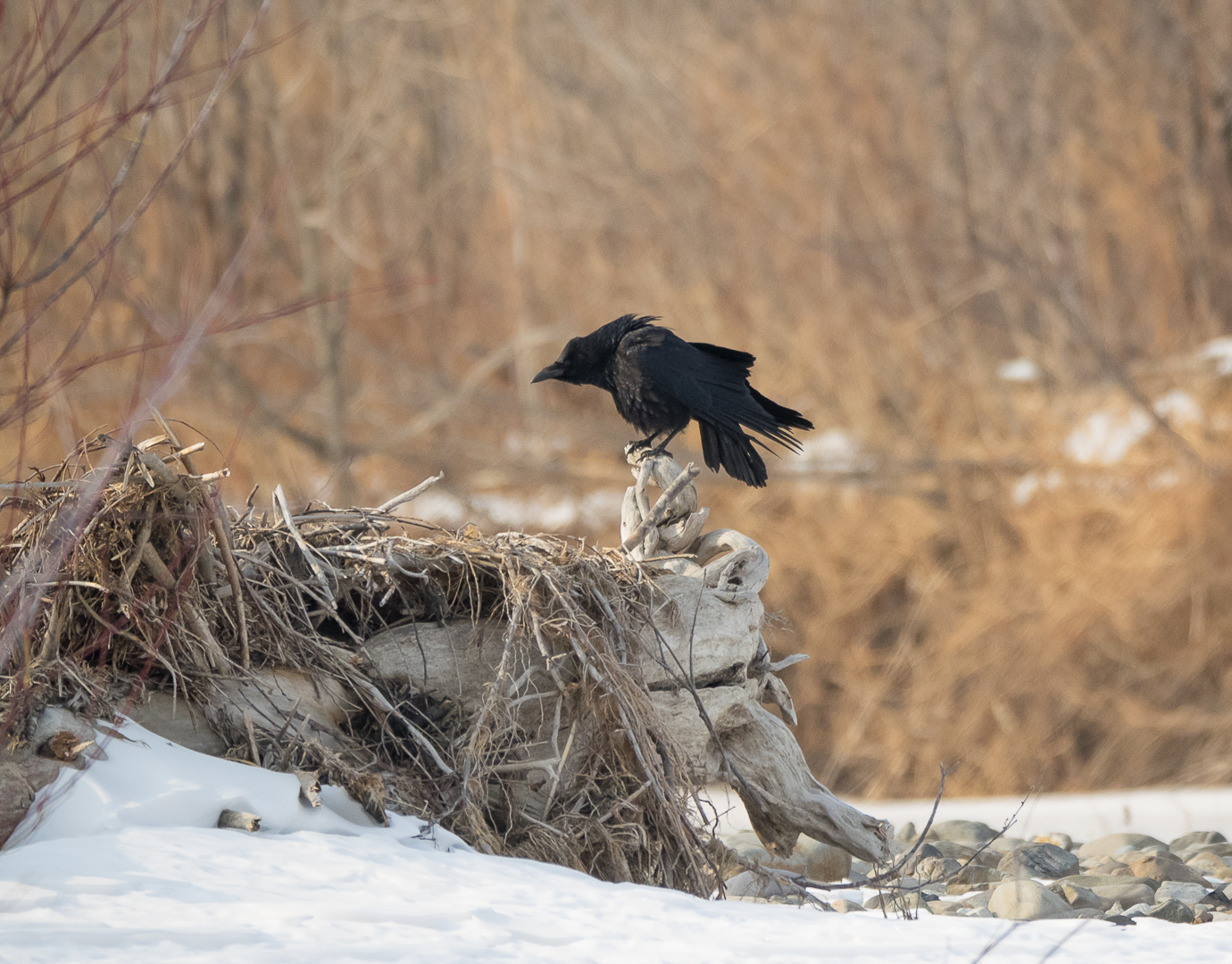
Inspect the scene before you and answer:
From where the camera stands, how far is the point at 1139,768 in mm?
9570

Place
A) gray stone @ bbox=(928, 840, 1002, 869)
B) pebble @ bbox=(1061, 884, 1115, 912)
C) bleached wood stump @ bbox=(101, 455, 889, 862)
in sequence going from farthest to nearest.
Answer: gray stone @ bbox=(928, 840, 1002, 869)
pebble @ bbox=(1061, 884, 1115, 912)
bleached wood stump @ bbox=(101, 455, 889, 862)

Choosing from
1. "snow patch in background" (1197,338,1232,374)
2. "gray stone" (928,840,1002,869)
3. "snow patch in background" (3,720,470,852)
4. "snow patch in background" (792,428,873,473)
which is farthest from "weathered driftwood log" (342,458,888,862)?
"snow patch in background" (1197,338,1232,374)

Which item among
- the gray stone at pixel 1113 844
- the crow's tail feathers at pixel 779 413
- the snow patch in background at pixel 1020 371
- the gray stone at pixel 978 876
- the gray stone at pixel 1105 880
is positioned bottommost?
the gray stone at pixel 1113 844

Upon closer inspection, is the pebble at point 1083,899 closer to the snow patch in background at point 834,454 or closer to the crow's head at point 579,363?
the crow's head at point 579,363

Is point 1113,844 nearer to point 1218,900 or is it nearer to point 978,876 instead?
point 978,876

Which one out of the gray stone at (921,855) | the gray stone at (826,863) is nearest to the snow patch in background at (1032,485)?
the gray stone at (921,855)

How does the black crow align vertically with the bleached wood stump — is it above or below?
above

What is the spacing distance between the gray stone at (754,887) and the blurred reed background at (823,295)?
5475 mm

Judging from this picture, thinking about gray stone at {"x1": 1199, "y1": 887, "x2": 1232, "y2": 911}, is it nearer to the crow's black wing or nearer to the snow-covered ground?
the snow-covered ground

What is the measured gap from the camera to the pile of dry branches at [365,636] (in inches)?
122

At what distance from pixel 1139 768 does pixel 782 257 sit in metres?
5.52

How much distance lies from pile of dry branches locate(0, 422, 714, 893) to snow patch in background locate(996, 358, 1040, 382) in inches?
324

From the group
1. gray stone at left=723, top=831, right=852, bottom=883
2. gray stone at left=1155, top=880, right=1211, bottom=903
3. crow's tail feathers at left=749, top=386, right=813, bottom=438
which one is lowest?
gray stone at left=723, top=831, right=852, bottom=883

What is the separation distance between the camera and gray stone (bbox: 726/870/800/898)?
3.95m
